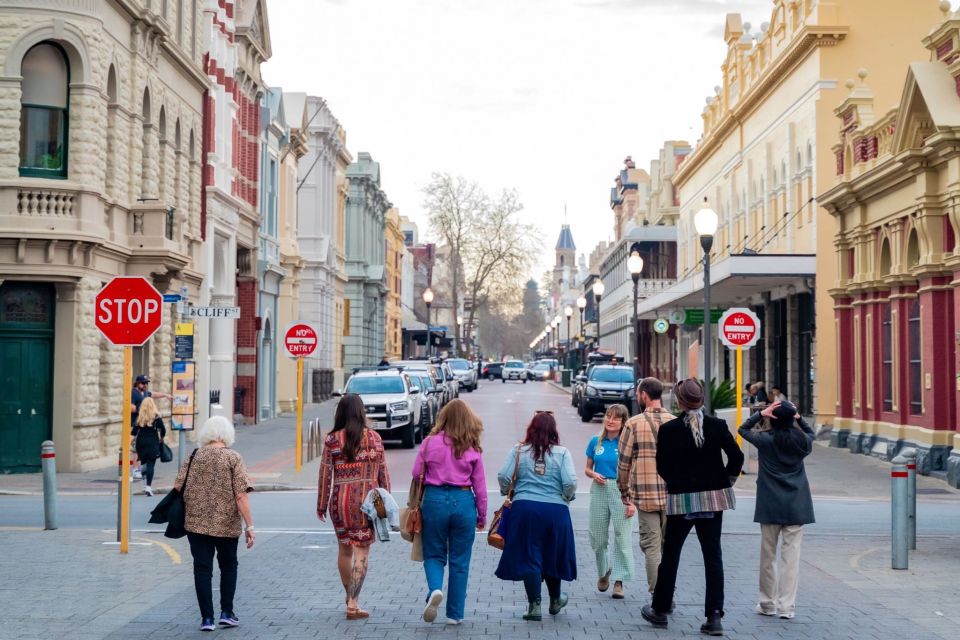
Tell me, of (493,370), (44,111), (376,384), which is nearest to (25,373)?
(44,111)

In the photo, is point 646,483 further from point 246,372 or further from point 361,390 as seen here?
point 246,372

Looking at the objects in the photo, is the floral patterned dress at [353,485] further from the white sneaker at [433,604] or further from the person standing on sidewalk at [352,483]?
the white sneaker at [433,604]

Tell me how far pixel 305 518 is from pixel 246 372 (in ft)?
76.4

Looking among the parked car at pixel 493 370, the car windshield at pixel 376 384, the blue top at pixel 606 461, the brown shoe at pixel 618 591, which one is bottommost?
the brown shoe at pixel 618 591

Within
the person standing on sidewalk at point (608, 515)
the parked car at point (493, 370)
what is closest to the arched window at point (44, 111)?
the person standing on sidewalk at point (608, 515)

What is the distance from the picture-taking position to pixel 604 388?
41938mm

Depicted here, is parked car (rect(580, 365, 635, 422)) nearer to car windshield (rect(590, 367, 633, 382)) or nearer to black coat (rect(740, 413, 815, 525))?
car windshield (rect(590, 367, 633, 382))

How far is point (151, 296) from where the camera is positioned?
47.4 ft

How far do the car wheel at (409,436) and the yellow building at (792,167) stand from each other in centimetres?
866

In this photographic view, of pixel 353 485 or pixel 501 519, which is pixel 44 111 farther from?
pixel 501 519

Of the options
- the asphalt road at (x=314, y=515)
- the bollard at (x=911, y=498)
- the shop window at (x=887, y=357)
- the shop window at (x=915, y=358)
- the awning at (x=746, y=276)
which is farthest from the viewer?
the awning at (x=746, y=276)

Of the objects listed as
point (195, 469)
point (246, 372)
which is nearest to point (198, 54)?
point (246, 372)

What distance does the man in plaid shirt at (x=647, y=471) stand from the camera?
10602mm

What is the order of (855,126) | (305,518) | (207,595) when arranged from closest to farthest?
(207,595) → (305,518) → (855,126)
